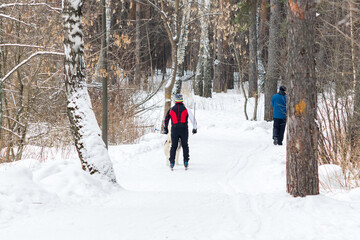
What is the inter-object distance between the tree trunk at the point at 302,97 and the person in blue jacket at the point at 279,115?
7273mm

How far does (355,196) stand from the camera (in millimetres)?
5953

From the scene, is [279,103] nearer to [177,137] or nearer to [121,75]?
[177,137]

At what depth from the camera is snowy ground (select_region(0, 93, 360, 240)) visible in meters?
4.50

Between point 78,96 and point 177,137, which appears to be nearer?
point 78,96

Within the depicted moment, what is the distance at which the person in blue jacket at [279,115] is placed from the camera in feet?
42.9

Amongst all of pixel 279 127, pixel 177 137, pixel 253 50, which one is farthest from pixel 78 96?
pixel 253 50

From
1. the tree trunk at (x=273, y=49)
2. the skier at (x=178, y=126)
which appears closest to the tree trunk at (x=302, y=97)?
the skier at (x=178, y=126)

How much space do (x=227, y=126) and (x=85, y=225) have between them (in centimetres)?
1457

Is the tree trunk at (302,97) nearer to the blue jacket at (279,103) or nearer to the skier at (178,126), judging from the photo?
the skier at (178,126)

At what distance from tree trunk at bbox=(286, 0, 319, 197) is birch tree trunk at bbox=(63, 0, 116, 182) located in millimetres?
3232

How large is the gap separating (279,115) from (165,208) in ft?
27.7

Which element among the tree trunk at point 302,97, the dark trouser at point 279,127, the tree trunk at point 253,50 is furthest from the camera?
the tree trunk at point 253,50

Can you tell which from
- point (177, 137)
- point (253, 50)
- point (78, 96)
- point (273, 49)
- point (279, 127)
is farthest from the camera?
point (253, 50)

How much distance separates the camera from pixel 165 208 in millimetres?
5637
